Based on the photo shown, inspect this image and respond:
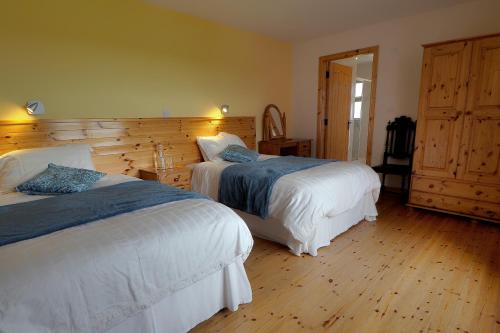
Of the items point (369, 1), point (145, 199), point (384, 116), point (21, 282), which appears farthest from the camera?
point (384, 116)

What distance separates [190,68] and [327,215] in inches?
102

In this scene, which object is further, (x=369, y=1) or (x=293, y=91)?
(x=293, y=91)

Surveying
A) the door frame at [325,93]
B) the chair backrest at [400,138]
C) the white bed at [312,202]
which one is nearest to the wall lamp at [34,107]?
the white bed at [312,202]

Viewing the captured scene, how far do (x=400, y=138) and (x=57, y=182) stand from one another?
4152 millimetres

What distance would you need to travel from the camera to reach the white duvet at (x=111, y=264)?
1020 millimetres

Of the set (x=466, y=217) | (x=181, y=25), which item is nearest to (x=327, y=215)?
(x=466, y=217)

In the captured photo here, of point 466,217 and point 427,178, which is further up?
point 427,178

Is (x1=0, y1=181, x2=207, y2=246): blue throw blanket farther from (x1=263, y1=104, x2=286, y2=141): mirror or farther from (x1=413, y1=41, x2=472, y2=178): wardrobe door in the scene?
(x1=263, y1=104, x2=286, y2=141): mirror

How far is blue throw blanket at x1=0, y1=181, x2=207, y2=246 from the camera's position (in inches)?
53.5

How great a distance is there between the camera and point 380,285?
2025 mm

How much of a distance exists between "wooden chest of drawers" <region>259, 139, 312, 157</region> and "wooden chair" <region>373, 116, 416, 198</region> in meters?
1.24

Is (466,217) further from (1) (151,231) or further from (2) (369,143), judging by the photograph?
→ (1) (151,231)

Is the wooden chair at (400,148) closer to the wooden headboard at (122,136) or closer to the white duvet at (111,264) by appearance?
the wooden headboard at (122,136)

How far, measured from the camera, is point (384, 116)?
423cm
